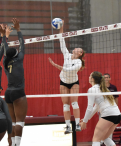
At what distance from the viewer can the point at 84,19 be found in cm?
898

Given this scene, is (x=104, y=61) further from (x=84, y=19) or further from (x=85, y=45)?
(x=84, y=19)

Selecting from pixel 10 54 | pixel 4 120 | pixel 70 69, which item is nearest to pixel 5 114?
pixel 4 120

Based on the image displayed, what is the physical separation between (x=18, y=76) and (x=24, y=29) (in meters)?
4.46

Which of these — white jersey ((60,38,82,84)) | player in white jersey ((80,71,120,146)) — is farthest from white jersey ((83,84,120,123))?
white jersey ((60,38,82,84))

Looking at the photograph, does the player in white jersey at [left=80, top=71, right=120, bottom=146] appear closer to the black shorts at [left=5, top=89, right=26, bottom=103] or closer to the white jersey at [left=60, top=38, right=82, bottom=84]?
the white jersey at [left=60, top=38, right=82, bottom=84]

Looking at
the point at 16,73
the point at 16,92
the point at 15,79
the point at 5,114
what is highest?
the point at 16,73

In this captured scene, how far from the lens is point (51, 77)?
26.6 ft

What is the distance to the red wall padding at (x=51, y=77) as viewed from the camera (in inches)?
317

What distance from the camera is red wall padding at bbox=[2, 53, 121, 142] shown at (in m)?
8.05

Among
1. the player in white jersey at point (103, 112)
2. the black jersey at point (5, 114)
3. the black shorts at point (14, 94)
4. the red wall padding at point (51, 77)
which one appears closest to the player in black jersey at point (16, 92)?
the black shorts at point (14, 94)

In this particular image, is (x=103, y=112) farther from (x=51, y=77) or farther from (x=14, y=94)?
(x=51, y=77)

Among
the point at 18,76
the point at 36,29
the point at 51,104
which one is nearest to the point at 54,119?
the point at 51,104

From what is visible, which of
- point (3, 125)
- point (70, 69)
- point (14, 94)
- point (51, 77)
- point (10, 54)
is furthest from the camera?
point (51, 77)

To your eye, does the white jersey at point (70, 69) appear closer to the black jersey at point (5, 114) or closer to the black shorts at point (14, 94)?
the black shorts at point (14, 94)
